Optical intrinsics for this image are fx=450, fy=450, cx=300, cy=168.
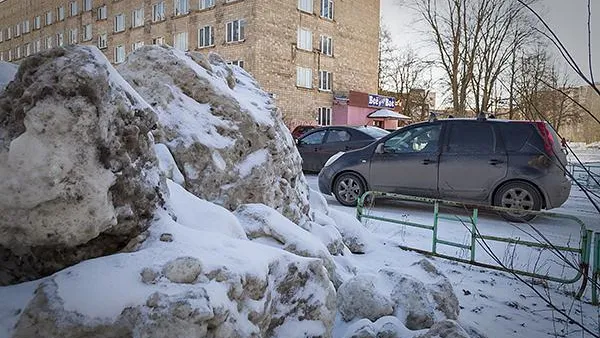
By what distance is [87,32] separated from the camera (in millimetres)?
41531

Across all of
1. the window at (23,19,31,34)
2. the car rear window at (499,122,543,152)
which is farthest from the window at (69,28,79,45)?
the car rear window at (499,122,543,152)

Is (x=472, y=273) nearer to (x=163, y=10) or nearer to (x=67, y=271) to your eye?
(x=67, y=271)

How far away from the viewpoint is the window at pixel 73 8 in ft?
139

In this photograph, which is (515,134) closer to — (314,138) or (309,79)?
(314,138)

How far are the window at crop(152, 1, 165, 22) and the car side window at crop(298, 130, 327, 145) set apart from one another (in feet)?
84.3

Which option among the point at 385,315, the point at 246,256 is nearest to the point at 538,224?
the point at 385,315

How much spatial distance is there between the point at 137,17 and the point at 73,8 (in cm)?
1096

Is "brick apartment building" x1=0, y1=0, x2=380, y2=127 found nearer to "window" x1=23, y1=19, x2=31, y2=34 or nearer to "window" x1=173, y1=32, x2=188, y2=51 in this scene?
"window" x1=173, y1=32, x2=188, y2=51

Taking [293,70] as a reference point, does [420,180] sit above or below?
below

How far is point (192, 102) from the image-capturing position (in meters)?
4.09

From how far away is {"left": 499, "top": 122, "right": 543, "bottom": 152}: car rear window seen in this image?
7195 millimetres

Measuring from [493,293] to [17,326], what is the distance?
394 centimetres

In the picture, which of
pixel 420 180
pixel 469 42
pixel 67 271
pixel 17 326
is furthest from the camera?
pixel 469 42

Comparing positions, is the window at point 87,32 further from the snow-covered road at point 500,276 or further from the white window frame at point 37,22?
the snow-covered road at point 500,276
